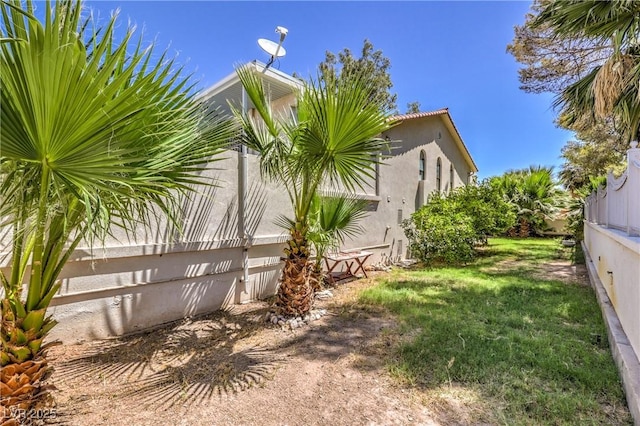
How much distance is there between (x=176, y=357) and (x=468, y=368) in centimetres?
400

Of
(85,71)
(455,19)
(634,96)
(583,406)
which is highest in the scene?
(455,19)

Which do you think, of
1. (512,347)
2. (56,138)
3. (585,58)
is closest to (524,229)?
(585,58)

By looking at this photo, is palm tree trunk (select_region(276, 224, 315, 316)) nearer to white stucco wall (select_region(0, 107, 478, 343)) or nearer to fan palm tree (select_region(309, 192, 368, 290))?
fan palm tree (select_region(309, 192, 368, 290))

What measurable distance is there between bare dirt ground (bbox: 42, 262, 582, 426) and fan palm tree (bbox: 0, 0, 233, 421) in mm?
1024

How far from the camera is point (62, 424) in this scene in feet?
9.90

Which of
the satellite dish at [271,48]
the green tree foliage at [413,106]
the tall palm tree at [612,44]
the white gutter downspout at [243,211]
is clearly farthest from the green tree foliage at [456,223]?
the green tree foliage at [413,106]

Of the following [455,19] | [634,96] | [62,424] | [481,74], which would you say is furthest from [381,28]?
[62,424]

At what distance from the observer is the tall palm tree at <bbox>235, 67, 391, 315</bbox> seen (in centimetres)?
489

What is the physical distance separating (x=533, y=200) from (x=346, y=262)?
16250 mm

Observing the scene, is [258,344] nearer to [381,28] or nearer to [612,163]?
[381,28]

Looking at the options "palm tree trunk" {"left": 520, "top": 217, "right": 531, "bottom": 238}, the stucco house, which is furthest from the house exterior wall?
"palm tree trunk" {"left": 520, "top": 217, "right": 531, "bottom": 238}

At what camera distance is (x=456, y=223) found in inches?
445

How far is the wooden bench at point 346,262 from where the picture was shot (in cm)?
885

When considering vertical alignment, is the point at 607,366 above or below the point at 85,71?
below
